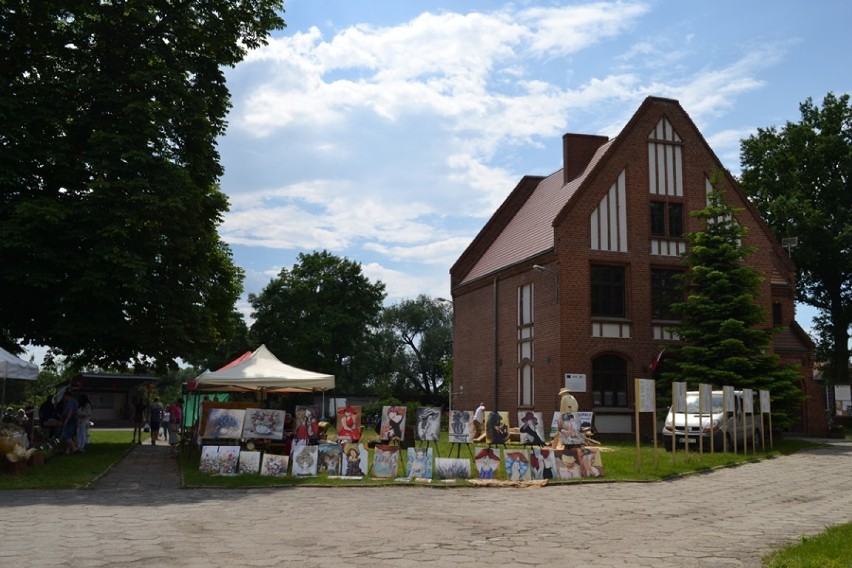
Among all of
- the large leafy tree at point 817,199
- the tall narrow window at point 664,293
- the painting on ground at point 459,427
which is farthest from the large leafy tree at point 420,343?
the painting on ground at point 459,427

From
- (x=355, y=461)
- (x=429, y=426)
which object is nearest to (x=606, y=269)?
(x=429, y=426)

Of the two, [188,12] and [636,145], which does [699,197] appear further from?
[188,12]

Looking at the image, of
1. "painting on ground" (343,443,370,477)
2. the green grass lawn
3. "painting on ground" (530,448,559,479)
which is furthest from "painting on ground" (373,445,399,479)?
the green grass lawn

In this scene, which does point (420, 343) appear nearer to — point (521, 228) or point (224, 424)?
point (521, 228)

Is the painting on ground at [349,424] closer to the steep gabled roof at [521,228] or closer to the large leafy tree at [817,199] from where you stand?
→ the steep gabled roof at [521,228]

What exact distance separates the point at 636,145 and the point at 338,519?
80.3 feet

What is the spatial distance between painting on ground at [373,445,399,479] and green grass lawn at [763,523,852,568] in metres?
8.94

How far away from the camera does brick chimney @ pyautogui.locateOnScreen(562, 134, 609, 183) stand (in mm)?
36000

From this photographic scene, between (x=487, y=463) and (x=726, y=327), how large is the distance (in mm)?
13724

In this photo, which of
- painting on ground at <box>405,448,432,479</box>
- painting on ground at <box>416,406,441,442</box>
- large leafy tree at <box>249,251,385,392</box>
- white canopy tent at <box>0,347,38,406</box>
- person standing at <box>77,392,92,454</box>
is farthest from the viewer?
large leafy tree at <box>249,251,385,392</box>

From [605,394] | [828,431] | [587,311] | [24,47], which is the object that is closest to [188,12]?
[24,47]

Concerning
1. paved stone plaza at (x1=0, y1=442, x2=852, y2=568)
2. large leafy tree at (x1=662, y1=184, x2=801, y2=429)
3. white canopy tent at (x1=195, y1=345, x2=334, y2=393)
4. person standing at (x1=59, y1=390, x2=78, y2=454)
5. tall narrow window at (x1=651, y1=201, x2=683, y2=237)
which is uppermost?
tall narrow window at (x1=651, y1=201, x2=683, y2=237)

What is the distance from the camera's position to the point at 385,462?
16703 millimetres

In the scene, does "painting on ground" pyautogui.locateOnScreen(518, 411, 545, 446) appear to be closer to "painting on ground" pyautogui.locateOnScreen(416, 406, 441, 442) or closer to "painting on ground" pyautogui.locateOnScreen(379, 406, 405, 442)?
"painting on ground" pyautogui.locateOnScreen(416, 406, 441, 442)
